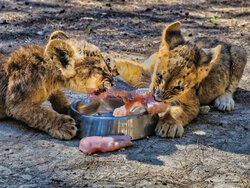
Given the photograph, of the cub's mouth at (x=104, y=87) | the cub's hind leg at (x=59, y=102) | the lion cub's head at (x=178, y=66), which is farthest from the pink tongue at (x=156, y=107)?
the cub's hind leg at (x=59, y=102)

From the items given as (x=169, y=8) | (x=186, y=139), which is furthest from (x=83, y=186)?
(x=169, y=8)

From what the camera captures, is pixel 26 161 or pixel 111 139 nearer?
pixel 26 161

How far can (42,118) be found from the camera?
4223 mm

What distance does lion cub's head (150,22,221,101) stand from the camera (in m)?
3.98

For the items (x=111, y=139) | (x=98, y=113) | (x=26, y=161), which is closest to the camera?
(x=26, y=161)

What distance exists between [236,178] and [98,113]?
223cm

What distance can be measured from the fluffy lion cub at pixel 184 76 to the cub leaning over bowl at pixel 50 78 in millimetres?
770

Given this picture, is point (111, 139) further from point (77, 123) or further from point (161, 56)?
point (161, 56)

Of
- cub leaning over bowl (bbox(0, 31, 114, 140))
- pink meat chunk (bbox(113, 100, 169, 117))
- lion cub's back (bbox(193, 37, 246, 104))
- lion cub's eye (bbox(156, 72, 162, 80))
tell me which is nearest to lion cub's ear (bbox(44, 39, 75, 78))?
cub leaning over bowl (bbox(0, 31, 114, 140))

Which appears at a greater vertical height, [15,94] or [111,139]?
[15,94]

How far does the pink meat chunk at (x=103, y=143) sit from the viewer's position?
12.2 ft

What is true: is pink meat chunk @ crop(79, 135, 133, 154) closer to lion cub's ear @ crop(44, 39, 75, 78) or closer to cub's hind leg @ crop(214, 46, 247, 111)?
lion cub's ear @ crop(44, 39, 75, 78)

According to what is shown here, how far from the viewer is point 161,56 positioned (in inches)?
169

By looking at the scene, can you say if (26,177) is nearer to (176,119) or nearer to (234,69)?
(176,119)
